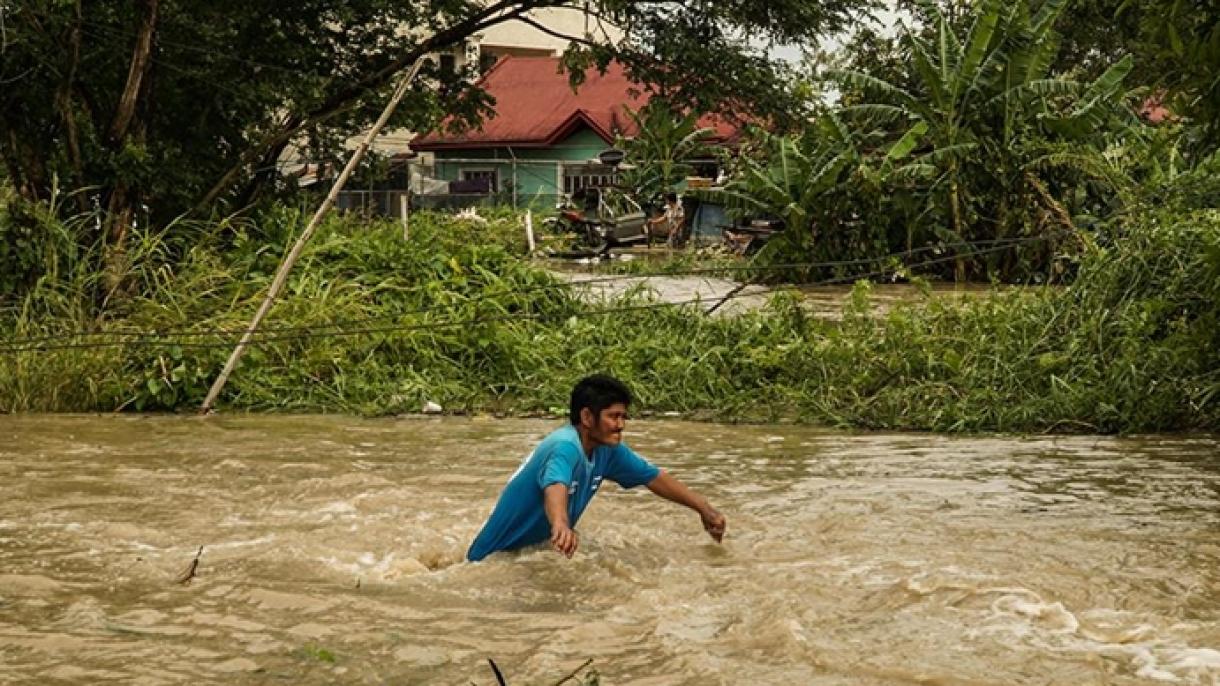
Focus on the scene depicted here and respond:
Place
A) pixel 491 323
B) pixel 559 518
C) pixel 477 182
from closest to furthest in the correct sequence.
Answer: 1. pixel 559 518
2. pixel 491 323
3. pixel 477 182

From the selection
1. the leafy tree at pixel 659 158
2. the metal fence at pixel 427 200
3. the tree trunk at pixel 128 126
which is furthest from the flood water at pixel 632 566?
the leafy tree at pixel 659 158

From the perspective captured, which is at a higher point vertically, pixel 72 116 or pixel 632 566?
pixel 72 116

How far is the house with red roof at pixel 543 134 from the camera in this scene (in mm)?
37250

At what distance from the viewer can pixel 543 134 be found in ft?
128

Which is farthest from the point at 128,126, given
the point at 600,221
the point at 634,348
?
the point at 600,221

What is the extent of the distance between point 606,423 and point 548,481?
371mm

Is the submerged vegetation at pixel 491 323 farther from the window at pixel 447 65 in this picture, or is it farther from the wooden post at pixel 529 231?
the wooden post at pixel 529 231

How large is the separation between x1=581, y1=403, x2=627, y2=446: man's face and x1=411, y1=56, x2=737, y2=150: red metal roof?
29796 millimetres

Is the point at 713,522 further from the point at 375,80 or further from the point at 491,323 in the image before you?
the point at 375,80

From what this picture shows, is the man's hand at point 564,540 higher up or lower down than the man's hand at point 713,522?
higher up

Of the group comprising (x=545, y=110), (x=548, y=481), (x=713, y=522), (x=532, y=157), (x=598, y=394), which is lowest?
(x=713, y=522)

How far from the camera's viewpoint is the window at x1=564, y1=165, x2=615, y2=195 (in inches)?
1449

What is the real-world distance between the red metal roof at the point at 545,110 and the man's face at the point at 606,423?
29.8 m

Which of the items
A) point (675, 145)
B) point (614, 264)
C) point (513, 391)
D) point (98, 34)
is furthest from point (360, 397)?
point (675, 145)
